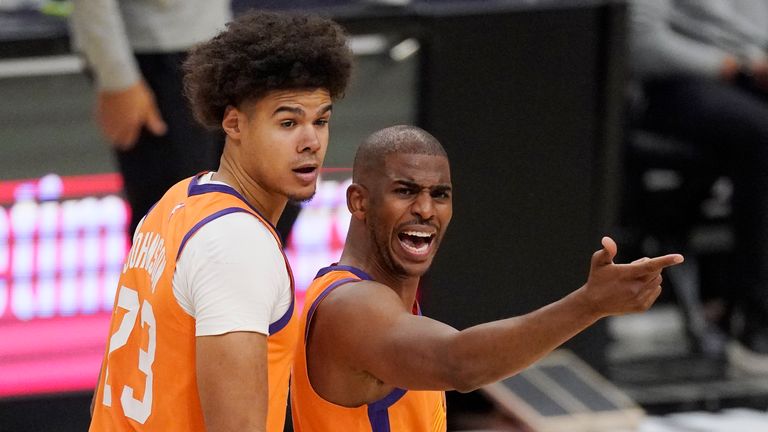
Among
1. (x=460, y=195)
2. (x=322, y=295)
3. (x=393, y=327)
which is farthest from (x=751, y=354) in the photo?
(x=393, y=327)

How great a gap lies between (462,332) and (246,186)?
0.56 metres

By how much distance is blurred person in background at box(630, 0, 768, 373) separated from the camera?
589 cm

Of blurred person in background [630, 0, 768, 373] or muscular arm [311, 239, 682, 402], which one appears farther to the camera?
blurred person in background [630, 0, 768, 373]

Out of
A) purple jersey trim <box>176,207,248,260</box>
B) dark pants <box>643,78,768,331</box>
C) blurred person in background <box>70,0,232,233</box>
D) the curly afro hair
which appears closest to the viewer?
purple jersey trim <box>176,207,248,260</box>

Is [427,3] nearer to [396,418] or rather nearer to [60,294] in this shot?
[60,294]

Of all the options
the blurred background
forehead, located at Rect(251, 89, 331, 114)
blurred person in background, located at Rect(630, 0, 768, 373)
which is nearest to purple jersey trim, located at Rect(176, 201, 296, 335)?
forehead, located at Rect(251, 89, 331, 114)

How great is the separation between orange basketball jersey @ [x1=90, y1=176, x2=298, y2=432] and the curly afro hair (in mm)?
185

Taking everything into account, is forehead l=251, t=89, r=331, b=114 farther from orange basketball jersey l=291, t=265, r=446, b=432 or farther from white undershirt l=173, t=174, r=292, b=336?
orange basketball jersey l=291, t=265, r=446, b=432

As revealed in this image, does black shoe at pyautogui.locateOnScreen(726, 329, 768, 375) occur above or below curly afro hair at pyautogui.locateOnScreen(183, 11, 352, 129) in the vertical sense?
below

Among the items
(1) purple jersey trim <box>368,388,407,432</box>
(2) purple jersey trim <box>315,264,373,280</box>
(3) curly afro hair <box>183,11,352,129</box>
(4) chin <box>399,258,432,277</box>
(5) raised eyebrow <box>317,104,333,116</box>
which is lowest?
(1) purple jersey trim <box>368,388,407,432</box>

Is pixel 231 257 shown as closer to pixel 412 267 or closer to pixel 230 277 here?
pixel 230 277

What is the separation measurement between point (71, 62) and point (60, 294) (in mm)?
789

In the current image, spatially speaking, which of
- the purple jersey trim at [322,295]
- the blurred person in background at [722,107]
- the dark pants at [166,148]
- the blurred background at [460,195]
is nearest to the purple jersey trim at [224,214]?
the purple jersey trim at [322,295]

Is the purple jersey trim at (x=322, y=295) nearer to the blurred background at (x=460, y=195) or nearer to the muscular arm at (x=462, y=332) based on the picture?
the muscular arm at (x=462, y=332)
